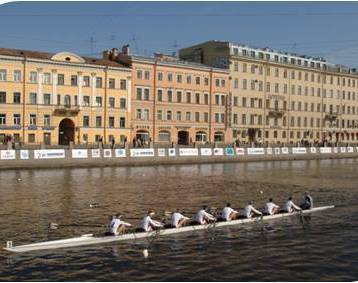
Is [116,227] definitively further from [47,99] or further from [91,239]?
[47,99]

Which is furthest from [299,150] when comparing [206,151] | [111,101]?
[111,101]

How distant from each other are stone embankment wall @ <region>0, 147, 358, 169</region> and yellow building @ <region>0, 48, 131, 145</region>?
12.9 metres

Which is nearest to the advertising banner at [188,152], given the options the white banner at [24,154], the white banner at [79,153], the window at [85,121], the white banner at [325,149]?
the white banner at [79,153]

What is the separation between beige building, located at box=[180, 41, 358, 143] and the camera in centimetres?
10269

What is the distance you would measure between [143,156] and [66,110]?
16285 mm

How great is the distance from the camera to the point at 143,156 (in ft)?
225

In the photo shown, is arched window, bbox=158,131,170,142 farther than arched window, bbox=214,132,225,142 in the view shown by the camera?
No

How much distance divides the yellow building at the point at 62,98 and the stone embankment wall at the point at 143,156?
42.2 feet

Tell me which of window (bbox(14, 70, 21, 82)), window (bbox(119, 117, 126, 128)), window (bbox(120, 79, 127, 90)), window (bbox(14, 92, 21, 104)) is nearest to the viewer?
window (bbox(14, 92, 21, 104))

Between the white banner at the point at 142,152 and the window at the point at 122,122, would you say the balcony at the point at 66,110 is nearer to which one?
the window at the point at 122,122

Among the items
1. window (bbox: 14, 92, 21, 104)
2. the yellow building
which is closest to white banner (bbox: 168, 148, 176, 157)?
the yellow building

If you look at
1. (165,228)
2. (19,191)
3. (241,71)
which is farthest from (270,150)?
(165,228)

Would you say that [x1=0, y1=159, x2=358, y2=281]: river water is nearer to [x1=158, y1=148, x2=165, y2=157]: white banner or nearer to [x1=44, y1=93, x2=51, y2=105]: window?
[x1=158, y1=148, x2=165, y2=157]: white banner

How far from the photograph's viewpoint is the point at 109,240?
25094 millimetres
